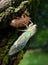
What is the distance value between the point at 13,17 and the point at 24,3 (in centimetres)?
11

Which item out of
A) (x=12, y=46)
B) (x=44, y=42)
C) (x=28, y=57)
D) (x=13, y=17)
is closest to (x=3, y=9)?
(x=13, y=17)

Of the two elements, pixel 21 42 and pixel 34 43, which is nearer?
pixel 21 42

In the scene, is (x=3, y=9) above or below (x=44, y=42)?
above

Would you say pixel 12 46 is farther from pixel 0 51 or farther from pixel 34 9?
pixel 34 9

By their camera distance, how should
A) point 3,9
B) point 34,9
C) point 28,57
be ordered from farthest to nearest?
point 28,57 < point 34,9 < point 3,9

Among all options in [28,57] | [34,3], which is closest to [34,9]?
[34,3]

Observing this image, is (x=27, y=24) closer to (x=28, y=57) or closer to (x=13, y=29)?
(x=13, y=29)

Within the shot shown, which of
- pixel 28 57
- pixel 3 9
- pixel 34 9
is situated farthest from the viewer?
pixel 28 57

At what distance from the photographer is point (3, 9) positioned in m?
1.99

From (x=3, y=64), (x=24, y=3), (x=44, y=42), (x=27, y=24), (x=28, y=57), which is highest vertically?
(x=24, y=3)

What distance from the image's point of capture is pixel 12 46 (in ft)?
6.66

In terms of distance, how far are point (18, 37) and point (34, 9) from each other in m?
0.25

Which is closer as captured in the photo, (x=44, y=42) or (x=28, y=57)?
(x=28, y=57)

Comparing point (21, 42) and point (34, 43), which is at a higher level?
point (21, 42)
